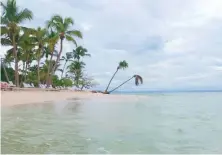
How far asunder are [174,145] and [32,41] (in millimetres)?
25151

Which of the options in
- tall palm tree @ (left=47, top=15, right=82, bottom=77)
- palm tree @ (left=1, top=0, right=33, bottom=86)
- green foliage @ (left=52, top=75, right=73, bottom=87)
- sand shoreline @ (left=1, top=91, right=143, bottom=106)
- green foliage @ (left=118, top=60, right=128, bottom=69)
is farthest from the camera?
green foliage @ (left=118, top=60, right=128, bottom=69)

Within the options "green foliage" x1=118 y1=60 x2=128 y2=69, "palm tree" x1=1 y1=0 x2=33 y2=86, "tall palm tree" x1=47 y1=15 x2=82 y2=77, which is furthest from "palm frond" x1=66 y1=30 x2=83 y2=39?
"green foliage" x1=118 y1=60 x2=128 y2=69

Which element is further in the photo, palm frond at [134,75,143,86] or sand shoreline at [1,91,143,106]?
palm frond at [134,75,143,86]

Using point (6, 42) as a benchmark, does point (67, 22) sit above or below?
above

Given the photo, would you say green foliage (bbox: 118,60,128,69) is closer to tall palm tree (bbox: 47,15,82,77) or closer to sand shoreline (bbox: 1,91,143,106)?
tall palm tree (bbox: 47,15,82,77)

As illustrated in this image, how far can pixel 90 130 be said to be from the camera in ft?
20.7

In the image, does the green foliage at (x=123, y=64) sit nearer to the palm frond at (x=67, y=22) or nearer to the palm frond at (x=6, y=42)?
the palm frond at (x=67, y=22)

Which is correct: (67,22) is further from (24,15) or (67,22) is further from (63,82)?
(63,82)

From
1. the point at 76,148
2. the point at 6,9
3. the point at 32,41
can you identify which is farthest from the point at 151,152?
the point at 32,41

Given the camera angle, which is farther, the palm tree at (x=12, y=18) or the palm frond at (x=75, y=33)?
the palm frond at (x=75, y=33)

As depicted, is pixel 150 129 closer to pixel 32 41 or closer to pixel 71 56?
pixel 32 41

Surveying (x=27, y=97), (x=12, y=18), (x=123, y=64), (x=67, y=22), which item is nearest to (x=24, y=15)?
(x=12, y=18)

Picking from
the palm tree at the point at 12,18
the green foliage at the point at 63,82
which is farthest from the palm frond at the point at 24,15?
the green foliage at the point at 63,82

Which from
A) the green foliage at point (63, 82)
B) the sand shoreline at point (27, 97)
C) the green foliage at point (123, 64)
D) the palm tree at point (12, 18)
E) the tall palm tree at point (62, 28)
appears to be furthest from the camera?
the green foliage at point (123, 64)
